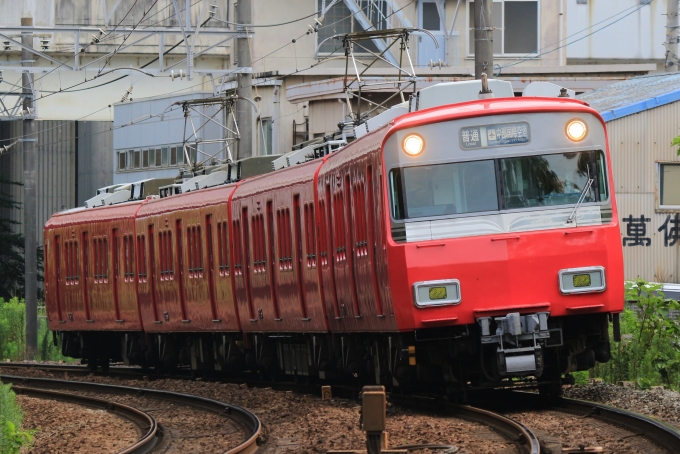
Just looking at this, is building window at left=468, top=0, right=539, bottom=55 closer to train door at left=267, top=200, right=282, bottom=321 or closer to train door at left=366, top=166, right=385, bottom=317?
train door at left=267, top=200, right=282, bottom=321

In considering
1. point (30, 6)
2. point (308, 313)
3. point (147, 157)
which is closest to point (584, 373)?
point (308, 313)

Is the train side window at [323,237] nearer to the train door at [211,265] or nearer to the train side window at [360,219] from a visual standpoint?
the train side window at [360,219]

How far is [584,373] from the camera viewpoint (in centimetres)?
1452

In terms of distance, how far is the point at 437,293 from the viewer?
37.1 ft

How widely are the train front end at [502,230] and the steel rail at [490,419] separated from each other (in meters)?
0.39

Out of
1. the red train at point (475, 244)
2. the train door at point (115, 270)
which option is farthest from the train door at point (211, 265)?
the red train at point (475, 244)

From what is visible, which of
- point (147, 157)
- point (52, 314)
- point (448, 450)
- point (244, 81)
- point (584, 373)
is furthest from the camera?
point (147, 157)

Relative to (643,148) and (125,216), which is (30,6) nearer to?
(125,216)

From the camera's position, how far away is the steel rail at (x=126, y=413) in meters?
11.4

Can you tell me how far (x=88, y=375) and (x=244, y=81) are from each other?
228 inches

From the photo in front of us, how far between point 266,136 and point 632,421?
2502 cm

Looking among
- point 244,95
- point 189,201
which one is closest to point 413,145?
point 189,201

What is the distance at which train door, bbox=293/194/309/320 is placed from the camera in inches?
616

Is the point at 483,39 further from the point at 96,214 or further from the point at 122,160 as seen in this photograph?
the point at 122,160
